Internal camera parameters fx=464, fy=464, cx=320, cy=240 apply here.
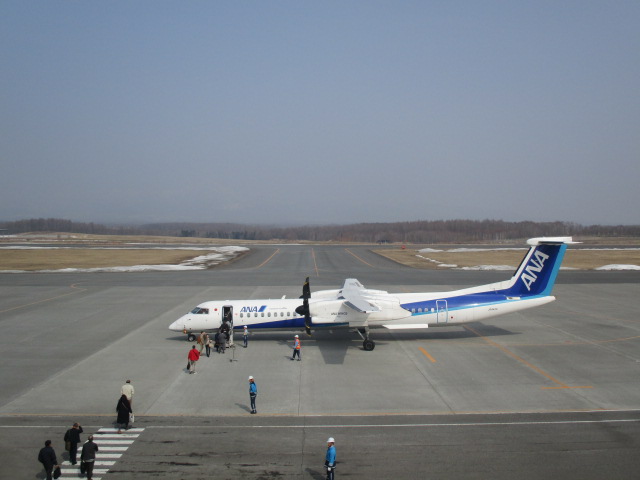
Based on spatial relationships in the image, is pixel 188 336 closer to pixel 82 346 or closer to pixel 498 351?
pixel 82 346

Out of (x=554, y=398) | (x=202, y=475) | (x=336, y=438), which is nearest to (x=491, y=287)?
(x=554, y=398)

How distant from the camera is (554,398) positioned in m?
18.5

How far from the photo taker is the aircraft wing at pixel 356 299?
23.1 meters

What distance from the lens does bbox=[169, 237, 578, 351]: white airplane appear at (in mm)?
26625

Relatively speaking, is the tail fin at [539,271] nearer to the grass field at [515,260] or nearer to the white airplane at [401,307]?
the white airplane at [401,307]

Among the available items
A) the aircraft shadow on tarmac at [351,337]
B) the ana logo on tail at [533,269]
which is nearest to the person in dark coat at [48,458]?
the aircraft shadow on tarmac at [351,337]

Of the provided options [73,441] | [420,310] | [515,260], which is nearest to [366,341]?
[420,310]

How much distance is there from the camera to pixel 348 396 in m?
19.0

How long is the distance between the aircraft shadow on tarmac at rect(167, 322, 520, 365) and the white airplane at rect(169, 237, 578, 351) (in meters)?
1.17

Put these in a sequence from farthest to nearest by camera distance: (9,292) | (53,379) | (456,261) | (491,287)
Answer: (456,261)
(9,292)
(491,287)
(53,379)

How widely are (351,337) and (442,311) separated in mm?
5828

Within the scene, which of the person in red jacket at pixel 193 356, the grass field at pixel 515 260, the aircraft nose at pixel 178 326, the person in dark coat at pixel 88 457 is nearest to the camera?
the person in dark coat at pixel 88 457

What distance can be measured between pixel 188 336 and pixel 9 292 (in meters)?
28.0

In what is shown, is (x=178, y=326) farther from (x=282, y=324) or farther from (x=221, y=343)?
(x=282, y=324)
